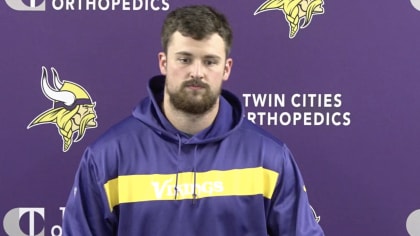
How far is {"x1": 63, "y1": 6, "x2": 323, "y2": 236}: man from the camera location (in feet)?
5.08

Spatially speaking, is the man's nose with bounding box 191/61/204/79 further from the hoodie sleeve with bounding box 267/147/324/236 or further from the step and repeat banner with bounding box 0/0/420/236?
the step and repeat banner with bounding box 0/0/420/236

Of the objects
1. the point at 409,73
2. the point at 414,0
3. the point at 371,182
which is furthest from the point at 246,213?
the point at 414,0

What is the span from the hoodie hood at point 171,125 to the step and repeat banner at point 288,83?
29 cm

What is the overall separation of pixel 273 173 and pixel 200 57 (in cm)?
33

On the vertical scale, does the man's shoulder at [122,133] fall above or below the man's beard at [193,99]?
below

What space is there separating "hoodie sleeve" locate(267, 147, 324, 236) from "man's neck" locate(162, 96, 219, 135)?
0.67 feet

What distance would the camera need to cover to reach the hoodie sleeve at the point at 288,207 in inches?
63.4

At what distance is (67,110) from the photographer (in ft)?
6.59

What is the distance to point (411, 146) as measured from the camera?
1957mm

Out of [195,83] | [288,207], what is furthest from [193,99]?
[288,207]

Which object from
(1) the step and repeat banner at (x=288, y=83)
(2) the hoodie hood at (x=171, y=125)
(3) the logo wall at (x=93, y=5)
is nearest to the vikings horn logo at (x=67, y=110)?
(1) the step and repeat banner at (x=288, y=83)

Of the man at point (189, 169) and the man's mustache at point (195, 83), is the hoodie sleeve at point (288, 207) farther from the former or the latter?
the man's mustache at point (195, 83)

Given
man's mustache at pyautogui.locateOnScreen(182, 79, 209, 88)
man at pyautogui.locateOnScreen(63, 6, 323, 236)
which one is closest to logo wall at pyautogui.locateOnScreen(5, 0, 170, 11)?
man at pyautogui.locateOnScreen(63, 6, 323, 236)

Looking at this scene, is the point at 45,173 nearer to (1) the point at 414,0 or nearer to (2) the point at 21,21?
(2) the point at 21,21
